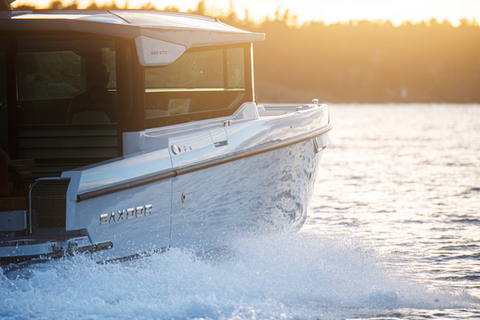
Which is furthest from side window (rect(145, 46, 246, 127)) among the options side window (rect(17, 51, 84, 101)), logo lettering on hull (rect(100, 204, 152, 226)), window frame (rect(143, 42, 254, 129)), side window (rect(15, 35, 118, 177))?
side window (rect(17, 51, 84, 101))

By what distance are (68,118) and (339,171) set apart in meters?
9.97

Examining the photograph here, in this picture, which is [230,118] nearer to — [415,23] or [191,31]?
[191,31]

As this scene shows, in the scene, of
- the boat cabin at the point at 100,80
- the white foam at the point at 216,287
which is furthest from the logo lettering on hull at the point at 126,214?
the boat cabin at the point at 100,80

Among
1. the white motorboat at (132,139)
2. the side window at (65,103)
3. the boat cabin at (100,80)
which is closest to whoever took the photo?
the white motorboat at (132,139)

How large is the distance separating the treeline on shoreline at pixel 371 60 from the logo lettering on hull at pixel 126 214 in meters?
102

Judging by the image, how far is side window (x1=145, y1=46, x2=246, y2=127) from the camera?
473cm

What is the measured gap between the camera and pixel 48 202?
4.21 meters

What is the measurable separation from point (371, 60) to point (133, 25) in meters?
121

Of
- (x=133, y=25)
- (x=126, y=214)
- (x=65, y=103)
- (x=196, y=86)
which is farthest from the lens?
(x=65, y=103)

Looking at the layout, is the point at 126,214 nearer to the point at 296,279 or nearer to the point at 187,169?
the point at 187,169

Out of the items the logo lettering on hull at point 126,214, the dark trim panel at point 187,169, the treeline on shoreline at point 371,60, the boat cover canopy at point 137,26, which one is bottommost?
the treeline on shoreline at point 371,60

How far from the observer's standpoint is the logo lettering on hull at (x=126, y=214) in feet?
13.5

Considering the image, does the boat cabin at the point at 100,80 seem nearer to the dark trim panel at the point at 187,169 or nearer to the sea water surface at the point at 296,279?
the dark trim panel at the point at 187,169

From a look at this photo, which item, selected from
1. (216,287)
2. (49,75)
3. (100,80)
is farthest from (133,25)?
(216,287)
